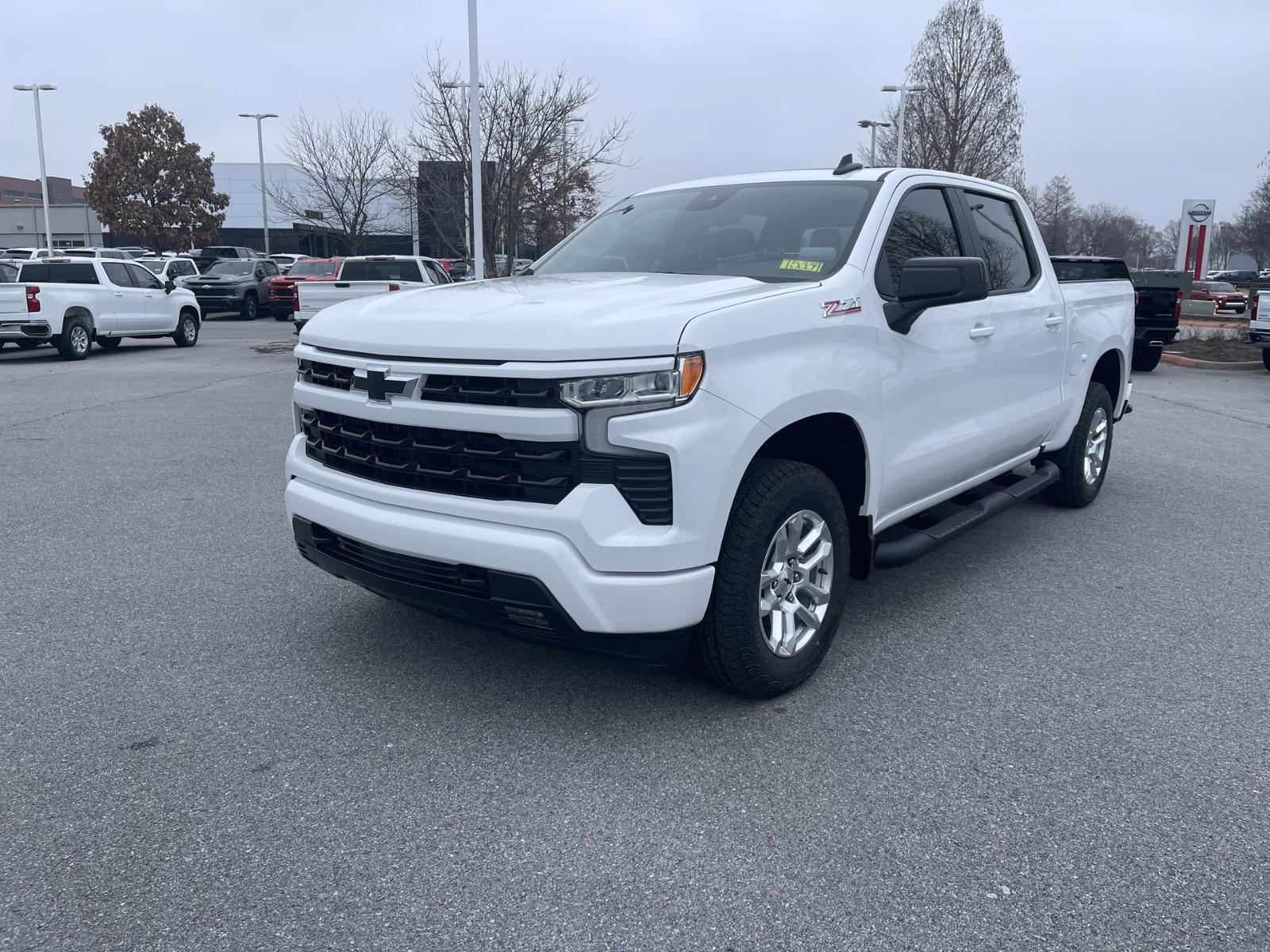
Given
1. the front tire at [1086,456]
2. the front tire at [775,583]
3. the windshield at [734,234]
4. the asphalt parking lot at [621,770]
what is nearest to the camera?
the asphalt parking lot at [621,770]

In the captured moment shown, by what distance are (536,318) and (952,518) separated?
96.9 inches

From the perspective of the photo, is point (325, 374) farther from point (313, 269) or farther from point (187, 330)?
point (313, 269)

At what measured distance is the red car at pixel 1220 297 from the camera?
36062 millimetres

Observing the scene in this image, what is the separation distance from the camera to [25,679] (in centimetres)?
402

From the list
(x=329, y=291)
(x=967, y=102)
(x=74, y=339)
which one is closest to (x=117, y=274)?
(x=74, y=339)

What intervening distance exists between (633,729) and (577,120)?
21829 mm

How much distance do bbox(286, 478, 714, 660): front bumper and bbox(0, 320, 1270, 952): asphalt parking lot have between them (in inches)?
17.7

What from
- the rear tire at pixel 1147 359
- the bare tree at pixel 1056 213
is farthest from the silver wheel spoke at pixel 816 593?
the bare tree at pixel 1056 213

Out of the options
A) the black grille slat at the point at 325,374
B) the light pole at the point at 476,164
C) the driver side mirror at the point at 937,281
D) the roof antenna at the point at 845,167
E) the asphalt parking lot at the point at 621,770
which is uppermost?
the light pole at the point at 476,164

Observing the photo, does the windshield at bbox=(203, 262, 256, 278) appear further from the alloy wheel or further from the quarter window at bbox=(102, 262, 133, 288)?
the alloy wheel

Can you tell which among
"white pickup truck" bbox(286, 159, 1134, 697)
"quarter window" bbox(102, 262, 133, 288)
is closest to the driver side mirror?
"white pickup truck" bbox(286, 159, 1134, 697)

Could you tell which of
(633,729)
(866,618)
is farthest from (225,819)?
(866,618)

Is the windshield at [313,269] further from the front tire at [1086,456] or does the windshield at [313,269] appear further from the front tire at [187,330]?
the front tire at [1086,456]

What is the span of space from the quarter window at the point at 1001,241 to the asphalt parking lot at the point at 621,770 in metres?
1.52
